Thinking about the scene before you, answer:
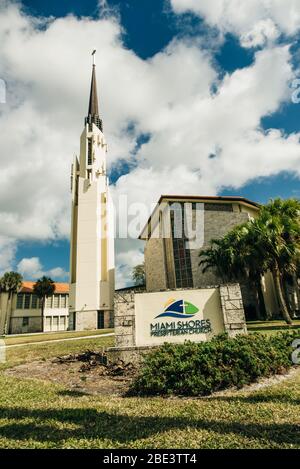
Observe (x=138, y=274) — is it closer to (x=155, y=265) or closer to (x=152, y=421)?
(x=155, y=265)

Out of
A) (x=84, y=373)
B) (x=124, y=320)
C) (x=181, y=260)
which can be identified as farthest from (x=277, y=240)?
(x=181, y=260)

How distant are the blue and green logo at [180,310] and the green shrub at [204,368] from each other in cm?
204

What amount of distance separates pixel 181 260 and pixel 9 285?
105 feet

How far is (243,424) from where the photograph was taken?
3.74 metres

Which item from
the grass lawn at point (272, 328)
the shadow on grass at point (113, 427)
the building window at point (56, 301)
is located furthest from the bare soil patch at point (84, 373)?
the building window at point (56, 301)

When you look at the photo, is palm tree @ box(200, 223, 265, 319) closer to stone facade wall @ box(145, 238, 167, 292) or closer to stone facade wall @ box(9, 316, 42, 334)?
stone facade wall @ box(145, 238, 167, 292)

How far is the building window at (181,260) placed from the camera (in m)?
34.8

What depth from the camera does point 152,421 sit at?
13.2ft

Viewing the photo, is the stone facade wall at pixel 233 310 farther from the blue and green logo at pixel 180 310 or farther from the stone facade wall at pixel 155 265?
the stone facade wall at pixel 155 265

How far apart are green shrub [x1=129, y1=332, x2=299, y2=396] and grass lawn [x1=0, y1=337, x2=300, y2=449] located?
41 cm

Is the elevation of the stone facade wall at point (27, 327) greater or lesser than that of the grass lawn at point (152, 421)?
greater

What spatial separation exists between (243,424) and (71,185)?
46021 millimetres
